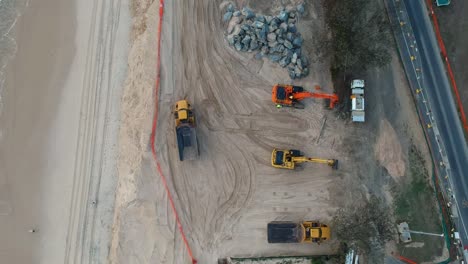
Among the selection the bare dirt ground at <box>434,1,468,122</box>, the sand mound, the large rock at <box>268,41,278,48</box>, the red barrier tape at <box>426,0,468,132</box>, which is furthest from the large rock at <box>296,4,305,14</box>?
the sand mound

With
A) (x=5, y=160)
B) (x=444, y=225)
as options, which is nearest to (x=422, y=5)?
(x=444, y=225)

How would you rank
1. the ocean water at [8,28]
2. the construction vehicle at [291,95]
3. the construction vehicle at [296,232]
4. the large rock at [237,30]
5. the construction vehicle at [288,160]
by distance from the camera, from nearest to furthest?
the construction vehicle at [296,232] < the construction vehicle at [288,160] < the construction vehicle at [291,95] < the large rock at [237,30] < the ocean water at [8,28]

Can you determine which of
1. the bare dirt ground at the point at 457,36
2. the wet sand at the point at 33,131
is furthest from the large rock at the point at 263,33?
the wet sand at the point at 33,131

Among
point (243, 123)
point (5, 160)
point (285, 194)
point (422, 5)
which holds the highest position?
point (422, 5)

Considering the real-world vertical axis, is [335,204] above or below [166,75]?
below

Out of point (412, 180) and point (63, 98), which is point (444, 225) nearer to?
point (412, 180)

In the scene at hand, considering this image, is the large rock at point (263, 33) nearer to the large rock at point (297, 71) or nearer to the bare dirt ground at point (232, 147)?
the bare dirt ground at point (232, 147)

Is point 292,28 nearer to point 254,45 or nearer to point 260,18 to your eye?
point 260,18

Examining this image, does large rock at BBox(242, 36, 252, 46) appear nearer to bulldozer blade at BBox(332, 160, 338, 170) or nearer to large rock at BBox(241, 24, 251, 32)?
large rock at BBox(241, 24, 251, 32)
